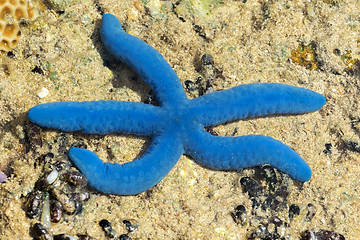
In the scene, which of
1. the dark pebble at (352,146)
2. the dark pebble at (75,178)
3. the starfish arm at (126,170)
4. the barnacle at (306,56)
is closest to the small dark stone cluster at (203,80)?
the starfish arm at (126,170)

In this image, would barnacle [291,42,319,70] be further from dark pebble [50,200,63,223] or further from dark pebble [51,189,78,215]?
dark pebble [50,200,63,223]

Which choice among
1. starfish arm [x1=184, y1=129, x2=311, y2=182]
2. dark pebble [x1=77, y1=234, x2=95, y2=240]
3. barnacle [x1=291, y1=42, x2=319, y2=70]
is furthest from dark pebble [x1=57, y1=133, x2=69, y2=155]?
barnacle [x1=291, y1=42, x2=319, y2=70]

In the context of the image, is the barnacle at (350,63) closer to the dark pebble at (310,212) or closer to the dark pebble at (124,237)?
the dark pebble at (310,212)

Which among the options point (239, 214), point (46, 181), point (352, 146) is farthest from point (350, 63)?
point (46, 181)

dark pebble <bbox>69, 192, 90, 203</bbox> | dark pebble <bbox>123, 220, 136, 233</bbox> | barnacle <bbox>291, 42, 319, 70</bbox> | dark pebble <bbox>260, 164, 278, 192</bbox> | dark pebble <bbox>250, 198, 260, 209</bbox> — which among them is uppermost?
barnacle <bbox>291, 42, 319, 70</bbox>

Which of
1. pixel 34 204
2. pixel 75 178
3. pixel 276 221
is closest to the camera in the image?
pixel 34 204

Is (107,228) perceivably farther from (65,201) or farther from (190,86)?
(190,86)
